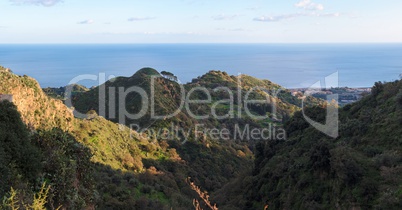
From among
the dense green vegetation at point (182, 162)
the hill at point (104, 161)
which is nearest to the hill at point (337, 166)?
the dense green vegetation at point (182, 162)

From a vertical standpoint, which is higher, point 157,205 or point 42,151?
point 42,151

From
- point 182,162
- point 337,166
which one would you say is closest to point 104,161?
point 182,162

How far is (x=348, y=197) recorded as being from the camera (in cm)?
1252

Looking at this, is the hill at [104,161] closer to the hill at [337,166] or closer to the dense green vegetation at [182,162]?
the dense green vegetation at [182,162]

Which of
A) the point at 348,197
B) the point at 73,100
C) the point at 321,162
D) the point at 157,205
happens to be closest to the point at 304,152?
the point at 321,162

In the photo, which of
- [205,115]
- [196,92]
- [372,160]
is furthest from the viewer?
[196,92]

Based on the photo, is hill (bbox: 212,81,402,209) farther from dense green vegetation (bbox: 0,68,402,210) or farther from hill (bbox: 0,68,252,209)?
hill (bbox: 0,68,252,209)

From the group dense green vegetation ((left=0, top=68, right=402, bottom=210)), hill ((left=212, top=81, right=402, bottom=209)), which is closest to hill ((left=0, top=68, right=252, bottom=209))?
dense green vegetation ((left=0, top=68, right=402, bottom=210))

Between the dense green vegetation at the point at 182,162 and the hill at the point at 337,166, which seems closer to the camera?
the dense green vegetation at the point at 182,162

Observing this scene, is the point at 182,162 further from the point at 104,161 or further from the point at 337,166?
Result: the point at 337,166

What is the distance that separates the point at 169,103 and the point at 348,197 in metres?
32.4

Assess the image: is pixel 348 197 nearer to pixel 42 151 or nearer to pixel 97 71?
pixel 42 151

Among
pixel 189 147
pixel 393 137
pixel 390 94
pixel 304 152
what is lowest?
pixel 189 147

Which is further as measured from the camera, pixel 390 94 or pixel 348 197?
pixel 390 94
